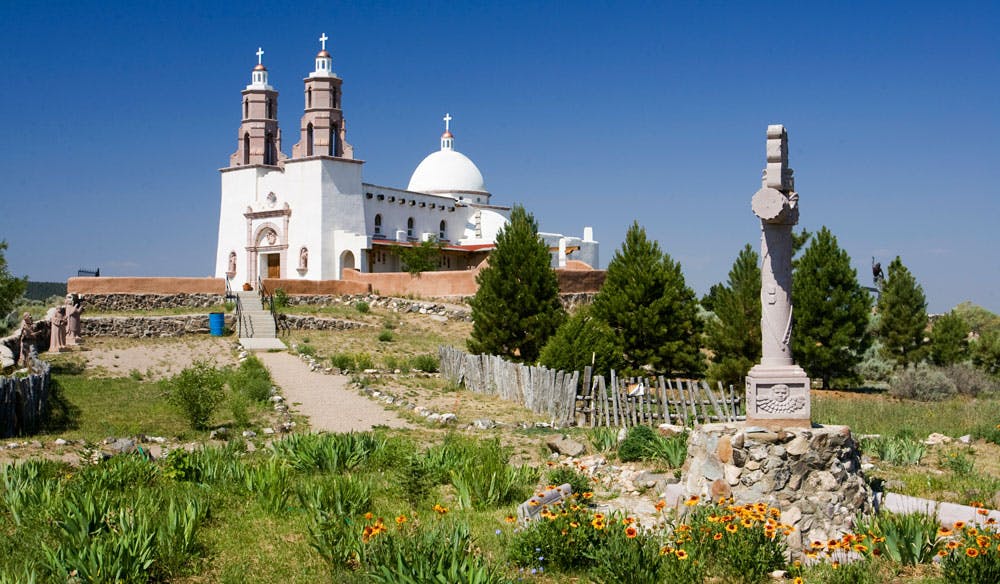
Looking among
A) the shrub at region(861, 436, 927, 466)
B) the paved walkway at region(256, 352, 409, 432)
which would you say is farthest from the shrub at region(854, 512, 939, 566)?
the paved walkway at region(256, 352, 409, 432)

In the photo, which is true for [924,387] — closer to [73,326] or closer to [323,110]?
[73,326]

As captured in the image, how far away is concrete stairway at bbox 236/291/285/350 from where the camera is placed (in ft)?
91.9

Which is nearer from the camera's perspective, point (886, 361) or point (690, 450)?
point (690, 450)

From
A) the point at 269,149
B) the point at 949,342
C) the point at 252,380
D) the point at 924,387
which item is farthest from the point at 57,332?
the point at 949,342

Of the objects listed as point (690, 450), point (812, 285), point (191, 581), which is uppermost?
point (812, 285)

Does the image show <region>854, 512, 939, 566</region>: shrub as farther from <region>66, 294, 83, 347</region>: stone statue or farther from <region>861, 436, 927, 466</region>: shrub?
<region>66, 294, 83, 347</region>: stone statue

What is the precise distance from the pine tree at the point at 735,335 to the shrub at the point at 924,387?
3699 mm

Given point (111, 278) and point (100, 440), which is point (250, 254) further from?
point (100, 440)

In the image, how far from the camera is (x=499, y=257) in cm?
2367

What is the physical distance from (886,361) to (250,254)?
32739 mm

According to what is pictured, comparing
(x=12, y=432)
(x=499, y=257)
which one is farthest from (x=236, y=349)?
(x=12, y=432)

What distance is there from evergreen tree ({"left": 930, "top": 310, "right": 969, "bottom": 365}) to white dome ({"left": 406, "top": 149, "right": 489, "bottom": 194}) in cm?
3384

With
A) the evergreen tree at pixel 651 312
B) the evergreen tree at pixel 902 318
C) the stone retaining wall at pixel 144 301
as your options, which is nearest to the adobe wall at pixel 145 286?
the stone retaining wall at pixel 144 301

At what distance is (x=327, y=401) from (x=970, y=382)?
17.6 m
